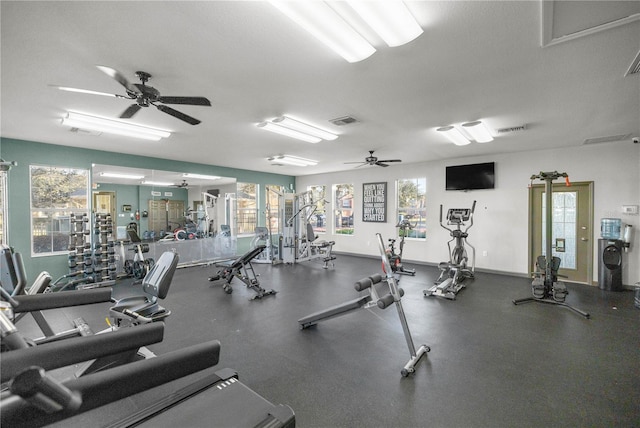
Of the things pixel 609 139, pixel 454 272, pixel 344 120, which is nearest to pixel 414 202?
pixel 454 272

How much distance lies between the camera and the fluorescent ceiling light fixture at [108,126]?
359 centimetres

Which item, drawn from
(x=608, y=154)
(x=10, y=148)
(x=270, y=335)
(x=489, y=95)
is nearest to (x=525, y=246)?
(x=608, y=154)

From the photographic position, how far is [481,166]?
20.3 ft

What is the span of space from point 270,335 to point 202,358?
2.21 m

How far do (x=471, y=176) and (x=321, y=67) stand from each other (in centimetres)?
524

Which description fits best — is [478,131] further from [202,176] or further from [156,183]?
[156,183]

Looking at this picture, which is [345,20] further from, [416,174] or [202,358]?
[416,174]

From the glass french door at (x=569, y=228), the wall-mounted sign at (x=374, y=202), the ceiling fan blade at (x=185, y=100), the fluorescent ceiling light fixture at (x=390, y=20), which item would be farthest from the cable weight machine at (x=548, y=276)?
the ceiling fan blade at (x=185, y=100)

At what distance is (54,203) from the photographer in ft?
16.7

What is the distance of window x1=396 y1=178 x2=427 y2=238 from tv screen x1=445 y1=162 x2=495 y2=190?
2.36ft

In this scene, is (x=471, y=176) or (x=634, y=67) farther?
(x=471, y=176)

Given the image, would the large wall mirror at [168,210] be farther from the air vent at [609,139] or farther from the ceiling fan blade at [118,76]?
the air vent at [609,139]

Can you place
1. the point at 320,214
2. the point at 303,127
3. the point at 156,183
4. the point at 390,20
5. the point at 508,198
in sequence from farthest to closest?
the point at 320,214, the point at 156,183, the point at 508,198, the point at 303,127, the point at 390,20

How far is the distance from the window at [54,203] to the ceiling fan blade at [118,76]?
14.1 feet
